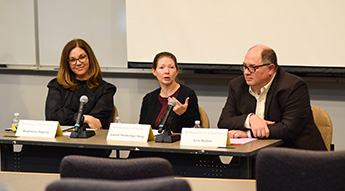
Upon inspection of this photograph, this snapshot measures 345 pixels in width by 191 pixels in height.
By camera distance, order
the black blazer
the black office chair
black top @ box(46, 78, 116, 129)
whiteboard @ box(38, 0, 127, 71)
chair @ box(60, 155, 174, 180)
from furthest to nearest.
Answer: whiteboard @ box(38, 0, 127, 71)
black top @ box(46, 78, 116, 129)
the black blazer
chair @ box(60, 155, 174, 180)
the black office chair

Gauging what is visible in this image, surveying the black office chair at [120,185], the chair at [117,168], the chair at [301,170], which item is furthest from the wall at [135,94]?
the black office chair at [120,185]

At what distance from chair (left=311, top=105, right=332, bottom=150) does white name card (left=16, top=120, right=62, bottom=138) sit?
6.02ft

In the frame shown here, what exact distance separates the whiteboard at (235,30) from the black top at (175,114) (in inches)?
37.2

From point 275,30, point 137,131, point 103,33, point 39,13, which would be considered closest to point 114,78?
point 103,33

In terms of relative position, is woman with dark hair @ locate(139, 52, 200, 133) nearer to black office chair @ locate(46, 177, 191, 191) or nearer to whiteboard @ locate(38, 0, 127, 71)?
whiteboard @ locate(38, 0, 127, 71)

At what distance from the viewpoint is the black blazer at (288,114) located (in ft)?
11.1

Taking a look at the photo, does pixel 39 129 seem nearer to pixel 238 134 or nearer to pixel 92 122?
pixel 92 122

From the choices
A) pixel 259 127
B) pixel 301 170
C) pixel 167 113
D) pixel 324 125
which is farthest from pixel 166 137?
pixel 301 170

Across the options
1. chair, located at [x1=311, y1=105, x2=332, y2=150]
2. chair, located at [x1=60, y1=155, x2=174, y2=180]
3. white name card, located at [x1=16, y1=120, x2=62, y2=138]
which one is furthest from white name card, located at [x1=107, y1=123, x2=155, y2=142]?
chair, located at [x1=60, y1=155, x2=174, y2=180]

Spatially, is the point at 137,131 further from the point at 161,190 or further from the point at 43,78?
the point at 43,78

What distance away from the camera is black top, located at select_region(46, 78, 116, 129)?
4.17m

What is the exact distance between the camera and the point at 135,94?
5395 mm

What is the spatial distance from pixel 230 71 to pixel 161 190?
3.58 m

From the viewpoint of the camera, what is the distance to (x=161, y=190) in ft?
4.30
